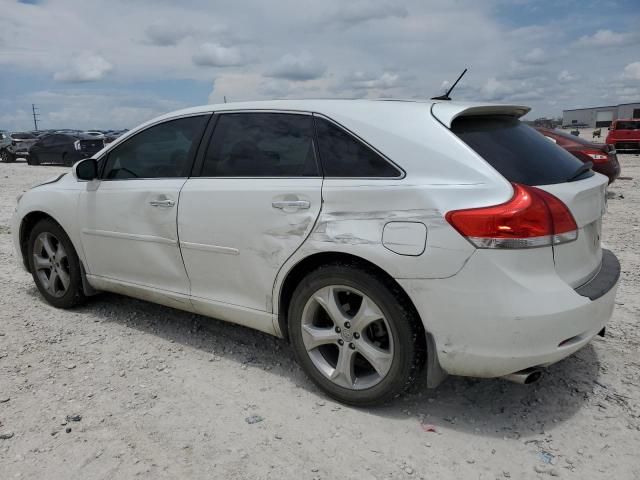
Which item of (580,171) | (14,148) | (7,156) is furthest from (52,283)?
(7,156)

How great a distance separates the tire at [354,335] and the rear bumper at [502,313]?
14 centimetres

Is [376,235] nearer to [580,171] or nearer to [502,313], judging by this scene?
[502,313]

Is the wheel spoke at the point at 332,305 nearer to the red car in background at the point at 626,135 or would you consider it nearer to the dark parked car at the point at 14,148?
the red car in background at the point at 626,135

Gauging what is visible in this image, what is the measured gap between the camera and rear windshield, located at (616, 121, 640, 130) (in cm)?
A: 2292

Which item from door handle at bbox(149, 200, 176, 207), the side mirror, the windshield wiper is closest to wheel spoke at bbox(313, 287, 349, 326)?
door handle at bbox(149, 200, 176, 207)

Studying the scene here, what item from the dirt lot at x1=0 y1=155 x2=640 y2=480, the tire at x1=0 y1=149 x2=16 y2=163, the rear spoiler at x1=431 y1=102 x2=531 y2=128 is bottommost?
the tire at x1=0 y1=149 x2=16 y2=163

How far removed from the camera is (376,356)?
281cm

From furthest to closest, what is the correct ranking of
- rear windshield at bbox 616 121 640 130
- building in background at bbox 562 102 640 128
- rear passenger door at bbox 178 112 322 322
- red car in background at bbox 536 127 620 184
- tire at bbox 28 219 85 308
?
1. building in background at bbox 562 102 640 128
2. rear windshield at bbox 616 121 640 130
3. red car in background at bbox 536 127 620 184
4. tire at bbox 28 219 85 308
5. rear passenger door at bbox 178 112 322 322

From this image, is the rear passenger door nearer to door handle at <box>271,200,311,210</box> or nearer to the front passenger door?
door handle at <box>271,200,311,210</box>

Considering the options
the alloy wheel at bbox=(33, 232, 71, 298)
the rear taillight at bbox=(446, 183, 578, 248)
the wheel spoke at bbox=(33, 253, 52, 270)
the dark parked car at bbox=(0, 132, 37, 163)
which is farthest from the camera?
the dark parked car at bbox=(0, 132, 37, 163)

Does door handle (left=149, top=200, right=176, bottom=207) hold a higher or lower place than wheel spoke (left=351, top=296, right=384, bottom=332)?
higher

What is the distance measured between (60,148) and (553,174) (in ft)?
81.1

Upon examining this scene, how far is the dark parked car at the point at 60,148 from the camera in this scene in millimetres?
22969

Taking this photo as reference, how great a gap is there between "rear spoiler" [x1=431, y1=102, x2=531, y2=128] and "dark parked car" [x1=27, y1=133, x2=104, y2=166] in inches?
878
